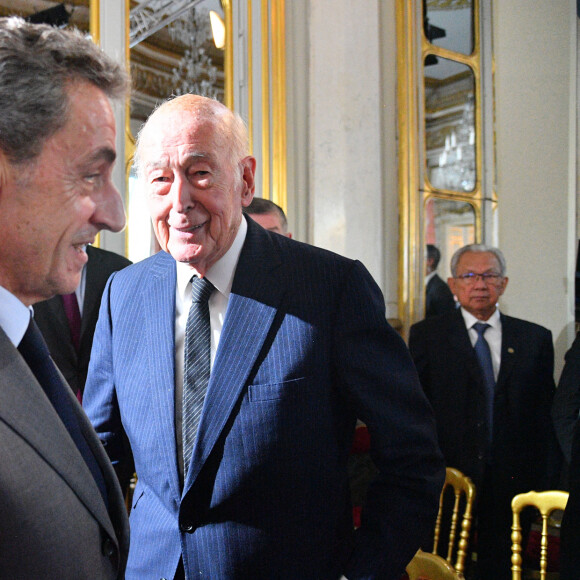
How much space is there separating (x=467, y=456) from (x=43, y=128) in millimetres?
2963

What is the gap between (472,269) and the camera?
3.84m

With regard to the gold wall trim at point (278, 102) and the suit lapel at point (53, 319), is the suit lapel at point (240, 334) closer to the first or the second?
the suit lapel at point (53, 319)

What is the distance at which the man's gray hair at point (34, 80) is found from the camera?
0.83 m

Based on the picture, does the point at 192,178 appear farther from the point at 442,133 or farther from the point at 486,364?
the point at 442,133

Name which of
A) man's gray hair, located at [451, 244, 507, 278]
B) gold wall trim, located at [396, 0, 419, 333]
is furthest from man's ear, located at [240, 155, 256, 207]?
gold wall trim, located at [396, 0, 419, 333]

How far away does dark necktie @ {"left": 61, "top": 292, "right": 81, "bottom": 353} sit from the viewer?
8.67 feet

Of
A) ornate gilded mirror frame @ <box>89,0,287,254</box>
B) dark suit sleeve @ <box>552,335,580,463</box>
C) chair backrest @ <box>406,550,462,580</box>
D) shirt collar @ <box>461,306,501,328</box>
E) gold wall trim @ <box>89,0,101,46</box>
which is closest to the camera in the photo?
chair backrest @ <box>406,550,462,580</box>

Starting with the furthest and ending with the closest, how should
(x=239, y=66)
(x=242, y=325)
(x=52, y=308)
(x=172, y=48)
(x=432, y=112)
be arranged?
(x=432, y=112) → (x=239, y=66) → (x=172, y=48) → (x=52, y=308) → (x=242, y=325)

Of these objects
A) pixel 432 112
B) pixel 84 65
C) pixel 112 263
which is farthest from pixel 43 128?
pixel 432 112

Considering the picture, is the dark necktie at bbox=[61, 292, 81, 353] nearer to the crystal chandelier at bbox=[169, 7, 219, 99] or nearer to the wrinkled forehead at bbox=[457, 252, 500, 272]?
the crystal chandelier at bbox=[169, 7, 219, 99]

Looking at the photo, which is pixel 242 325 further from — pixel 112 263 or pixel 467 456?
pixel 467 456

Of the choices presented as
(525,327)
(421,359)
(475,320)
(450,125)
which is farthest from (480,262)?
(450,125)

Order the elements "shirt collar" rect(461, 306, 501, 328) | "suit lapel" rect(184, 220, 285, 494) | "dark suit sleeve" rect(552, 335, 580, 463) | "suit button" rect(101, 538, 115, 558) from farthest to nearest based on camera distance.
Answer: "shirt collar" rect(461, 306, 501, 328)
"dark suit sleeve" rect(552, 335, 580, 463)
"suit lapel" rect(184, 220, 285, 494)
"suit button" rect(101, 538, 115, 558)

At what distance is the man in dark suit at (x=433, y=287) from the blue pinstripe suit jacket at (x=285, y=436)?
3.04 m
